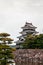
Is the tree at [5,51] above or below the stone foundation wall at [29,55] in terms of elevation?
above

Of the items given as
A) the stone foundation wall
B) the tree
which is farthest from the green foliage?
the tree

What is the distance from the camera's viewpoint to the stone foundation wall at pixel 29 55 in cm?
3530

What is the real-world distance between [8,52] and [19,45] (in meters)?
25.8

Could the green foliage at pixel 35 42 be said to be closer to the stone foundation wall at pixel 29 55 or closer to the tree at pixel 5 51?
the stone foundation wall at pixel 29 55

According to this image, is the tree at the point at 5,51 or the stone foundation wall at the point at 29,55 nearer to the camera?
the tree at the point at 5,51

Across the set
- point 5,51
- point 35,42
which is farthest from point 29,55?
point 5,51

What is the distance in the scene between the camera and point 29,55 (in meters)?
36.4

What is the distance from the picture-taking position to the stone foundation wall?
35.3 m

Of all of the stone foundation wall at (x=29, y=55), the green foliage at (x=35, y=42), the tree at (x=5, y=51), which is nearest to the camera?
the tree at (x=5, y=51)

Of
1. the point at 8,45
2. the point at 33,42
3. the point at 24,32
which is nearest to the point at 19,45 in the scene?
the point at 24,32

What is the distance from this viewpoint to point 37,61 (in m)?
34.7

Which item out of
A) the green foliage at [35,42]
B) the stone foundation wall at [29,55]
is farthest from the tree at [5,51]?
Result: the green foliage at [35,42]

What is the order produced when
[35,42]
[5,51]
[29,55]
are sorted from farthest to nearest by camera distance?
[35,42], [29,55], [5,51]

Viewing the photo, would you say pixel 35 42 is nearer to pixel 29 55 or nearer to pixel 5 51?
pixel 29 55
